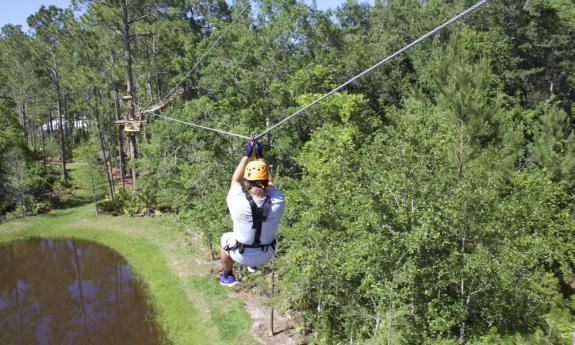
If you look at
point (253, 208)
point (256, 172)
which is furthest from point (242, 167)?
point (253, 208)

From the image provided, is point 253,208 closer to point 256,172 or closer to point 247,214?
point 247,214

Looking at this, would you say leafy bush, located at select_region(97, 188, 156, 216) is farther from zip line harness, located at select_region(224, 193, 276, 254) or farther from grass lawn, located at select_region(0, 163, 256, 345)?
zip line harness, located at select_region(224, 193, 276, 254)

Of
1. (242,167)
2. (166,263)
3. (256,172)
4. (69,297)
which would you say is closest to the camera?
(256,172)

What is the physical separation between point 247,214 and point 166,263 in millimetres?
17845

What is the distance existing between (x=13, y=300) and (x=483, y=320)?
20.1 m

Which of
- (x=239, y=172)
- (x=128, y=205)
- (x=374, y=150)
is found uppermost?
(x=374, y=150)

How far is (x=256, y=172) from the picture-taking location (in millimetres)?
5070

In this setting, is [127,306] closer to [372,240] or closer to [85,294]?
[85,294]

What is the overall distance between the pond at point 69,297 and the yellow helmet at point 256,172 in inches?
510

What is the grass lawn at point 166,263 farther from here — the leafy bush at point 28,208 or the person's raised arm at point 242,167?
the person's raised arm at point 242,167

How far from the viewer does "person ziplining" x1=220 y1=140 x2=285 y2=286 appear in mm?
5121

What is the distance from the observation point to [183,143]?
83.9ft

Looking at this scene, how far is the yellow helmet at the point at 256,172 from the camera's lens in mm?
5066

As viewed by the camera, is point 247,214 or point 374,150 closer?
point 247,214
